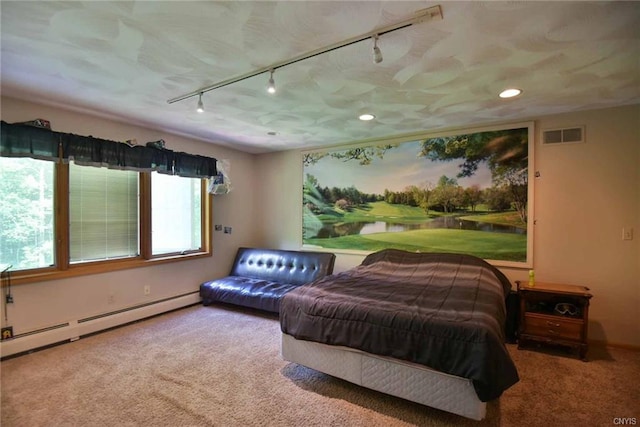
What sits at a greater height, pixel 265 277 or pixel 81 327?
pixel 265 277

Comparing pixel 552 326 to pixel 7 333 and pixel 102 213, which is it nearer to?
pixel 102 213

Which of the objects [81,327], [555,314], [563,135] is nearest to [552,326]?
[555,314]

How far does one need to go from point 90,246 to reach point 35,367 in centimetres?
119

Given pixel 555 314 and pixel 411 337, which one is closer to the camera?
pixel 411 337

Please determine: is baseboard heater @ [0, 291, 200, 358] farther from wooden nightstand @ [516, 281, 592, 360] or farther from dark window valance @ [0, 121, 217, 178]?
wooden nightstand @ [516, 281, 592, 360]

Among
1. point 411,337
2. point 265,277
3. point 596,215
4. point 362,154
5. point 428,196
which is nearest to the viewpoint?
point 411,337

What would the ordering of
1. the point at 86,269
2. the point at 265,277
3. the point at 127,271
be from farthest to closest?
the point at 265,277
the point at 127,271
the point at 86,269

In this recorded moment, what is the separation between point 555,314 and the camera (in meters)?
2.80

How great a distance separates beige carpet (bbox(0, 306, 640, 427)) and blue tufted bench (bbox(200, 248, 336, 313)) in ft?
2.50

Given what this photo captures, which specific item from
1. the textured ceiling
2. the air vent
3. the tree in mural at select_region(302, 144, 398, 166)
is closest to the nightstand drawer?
the air vent

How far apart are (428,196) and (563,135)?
1.48 m

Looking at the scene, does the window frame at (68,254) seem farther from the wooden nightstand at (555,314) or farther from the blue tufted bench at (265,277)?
the wooden nightstand at (555,314)

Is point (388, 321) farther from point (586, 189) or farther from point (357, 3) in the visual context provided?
point (586, 189)

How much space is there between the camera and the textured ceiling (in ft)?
5.07
